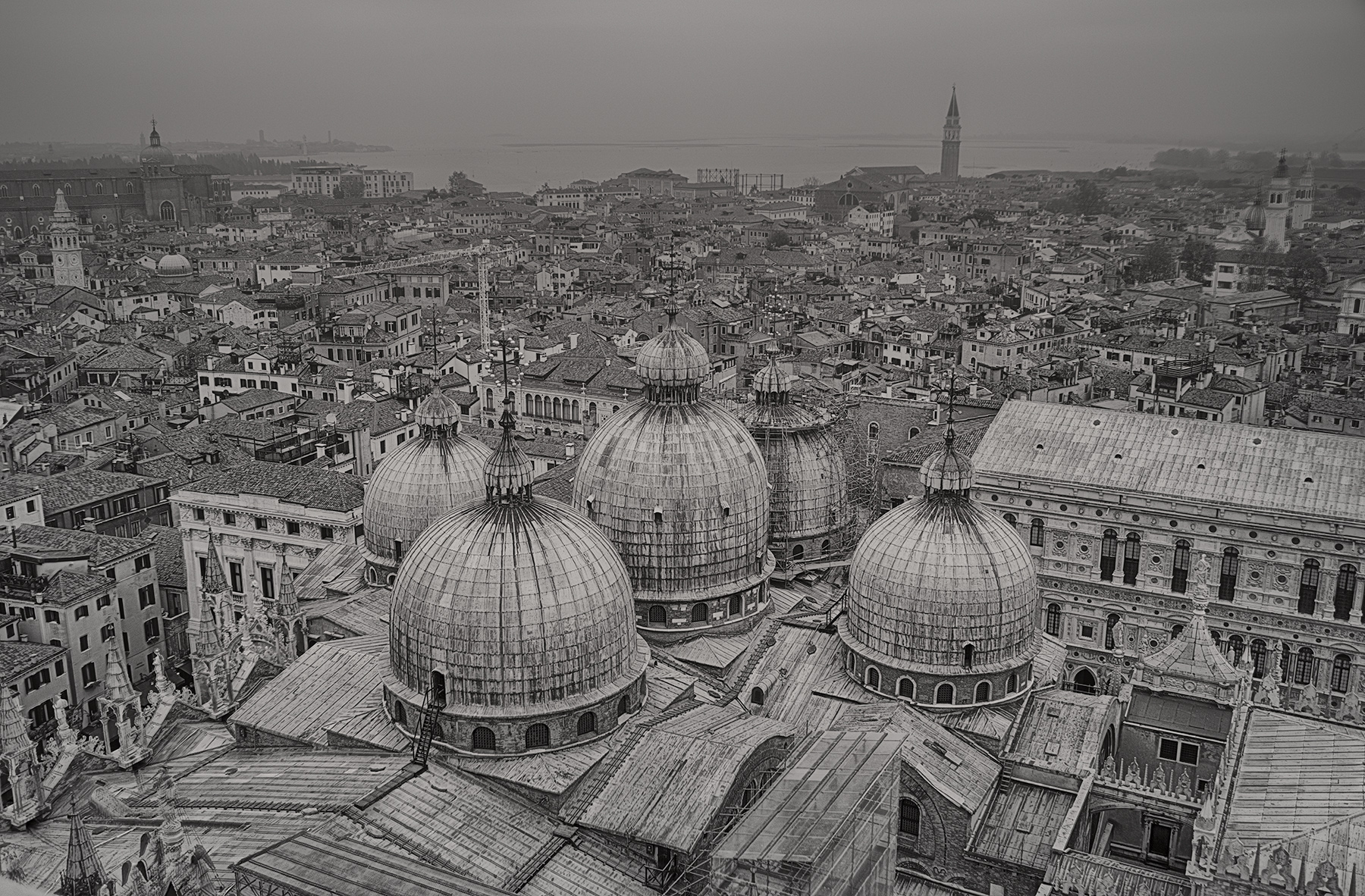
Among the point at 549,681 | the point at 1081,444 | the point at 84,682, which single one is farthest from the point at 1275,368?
the point at 84,682

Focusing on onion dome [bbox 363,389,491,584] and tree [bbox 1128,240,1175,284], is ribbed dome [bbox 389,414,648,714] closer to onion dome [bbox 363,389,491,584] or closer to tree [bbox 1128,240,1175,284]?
onion dome [bbox 363,389,491,584]

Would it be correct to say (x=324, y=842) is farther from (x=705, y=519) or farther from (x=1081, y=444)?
(x=1081, y=444)

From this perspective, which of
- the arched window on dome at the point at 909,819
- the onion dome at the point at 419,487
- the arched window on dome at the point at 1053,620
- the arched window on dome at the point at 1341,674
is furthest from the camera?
the arched window on dome at the point at 1053,620

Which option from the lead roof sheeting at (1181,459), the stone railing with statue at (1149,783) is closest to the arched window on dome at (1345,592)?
the lead roof sheeting at (1181,459)

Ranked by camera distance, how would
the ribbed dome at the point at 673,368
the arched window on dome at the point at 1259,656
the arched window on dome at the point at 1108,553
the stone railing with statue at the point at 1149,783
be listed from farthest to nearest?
the arched window on dome at the point at 1108,553
the arched window on dome at the point at 1259,656
the ribbed dome at the point at 673,368
the stone railing with statue at the point at 1149,783

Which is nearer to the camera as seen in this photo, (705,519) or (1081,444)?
(705,519)

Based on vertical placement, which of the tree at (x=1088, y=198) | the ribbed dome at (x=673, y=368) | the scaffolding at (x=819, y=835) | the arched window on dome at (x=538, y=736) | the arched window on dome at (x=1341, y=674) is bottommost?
the arched window on dome at (x=1341, y=674)

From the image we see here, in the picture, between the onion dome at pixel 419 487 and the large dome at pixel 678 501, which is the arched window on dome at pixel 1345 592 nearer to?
the large dome at pixel 678 501
